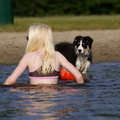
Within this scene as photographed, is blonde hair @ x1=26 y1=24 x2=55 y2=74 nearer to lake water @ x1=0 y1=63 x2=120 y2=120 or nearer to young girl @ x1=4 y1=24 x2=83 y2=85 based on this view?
young girl @ x1=4 y1=24 x2=83 y2=85

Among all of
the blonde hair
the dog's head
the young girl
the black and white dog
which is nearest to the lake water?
the young girl

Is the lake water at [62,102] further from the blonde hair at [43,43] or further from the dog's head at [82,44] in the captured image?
the dog's head at [82,44]

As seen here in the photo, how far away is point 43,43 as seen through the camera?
573 cm

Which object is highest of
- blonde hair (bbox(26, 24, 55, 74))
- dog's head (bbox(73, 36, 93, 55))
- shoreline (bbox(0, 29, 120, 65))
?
blonde hair (bbox(26, 24, 55, 74))

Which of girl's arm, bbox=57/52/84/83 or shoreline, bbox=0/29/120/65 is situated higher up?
girl's arm, bbox=57/52/84/83

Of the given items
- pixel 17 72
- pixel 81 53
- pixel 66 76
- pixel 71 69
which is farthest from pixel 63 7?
pixel 17 72

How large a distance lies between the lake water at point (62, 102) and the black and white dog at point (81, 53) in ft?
7.29

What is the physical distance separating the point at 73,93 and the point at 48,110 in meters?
1.33

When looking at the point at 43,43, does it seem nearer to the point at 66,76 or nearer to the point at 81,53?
the point at 66,76

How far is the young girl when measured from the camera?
18.6 feet

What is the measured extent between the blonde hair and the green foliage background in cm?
5549

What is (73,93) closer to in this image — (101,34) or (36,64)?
(36,64)

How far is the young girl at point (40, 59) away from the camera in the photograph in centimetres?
567

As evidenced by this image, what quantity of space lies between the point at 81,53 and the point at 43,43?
4312mm
